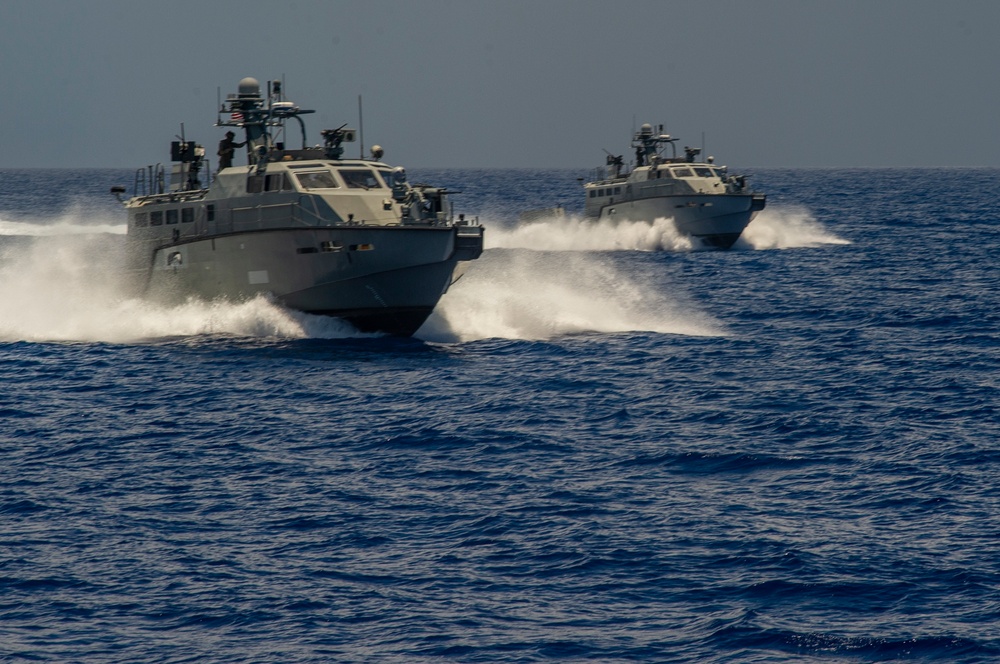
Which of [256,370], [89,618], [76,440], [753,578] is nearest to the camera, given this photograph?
Result: [89,618]

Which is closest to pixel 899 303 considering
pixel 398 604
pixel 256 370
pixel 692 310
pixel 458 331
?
pixel 692 310

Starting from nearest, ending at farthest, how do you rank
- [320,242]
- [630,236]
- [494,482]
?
1. [494,482]
2. [320,242]
3. [630,236]

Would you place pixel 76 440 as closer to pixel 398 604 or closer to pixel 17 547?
pixel 17 547

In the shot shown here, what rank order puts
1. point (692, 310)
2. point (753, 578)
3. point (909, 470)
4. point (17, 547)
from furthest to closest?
1. point (692, 310)
2. point (909, 470)
3. point (17, 547)
4. point (753, 578)

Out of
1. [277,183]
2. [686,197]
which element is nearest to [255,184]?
[277,183]

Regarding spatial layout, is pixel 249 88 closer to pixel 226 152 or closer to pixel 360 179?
pixel 226 152

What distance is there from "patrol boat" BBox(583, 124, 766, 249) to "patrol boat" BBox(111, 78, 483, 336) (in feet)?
99.6

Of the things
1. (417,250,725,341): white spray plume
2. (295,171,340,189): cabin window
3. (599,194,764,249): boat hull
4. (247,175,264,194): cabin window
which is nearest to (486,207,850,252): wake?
(599,194,764,249): boat hull

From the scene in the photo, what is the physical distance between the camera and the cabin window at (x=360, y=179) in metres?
30.6

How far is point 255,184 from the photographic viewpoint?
101 ft

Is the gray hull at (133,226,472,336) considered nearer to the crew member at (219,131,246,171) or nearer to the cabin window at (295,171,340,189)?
the cabin window at (295,171,340,189)

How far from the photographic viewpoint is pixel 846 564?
1412cm

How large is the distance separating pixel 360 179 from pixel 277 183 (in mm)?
2019

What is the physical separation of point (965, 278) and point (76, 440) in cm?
3512
